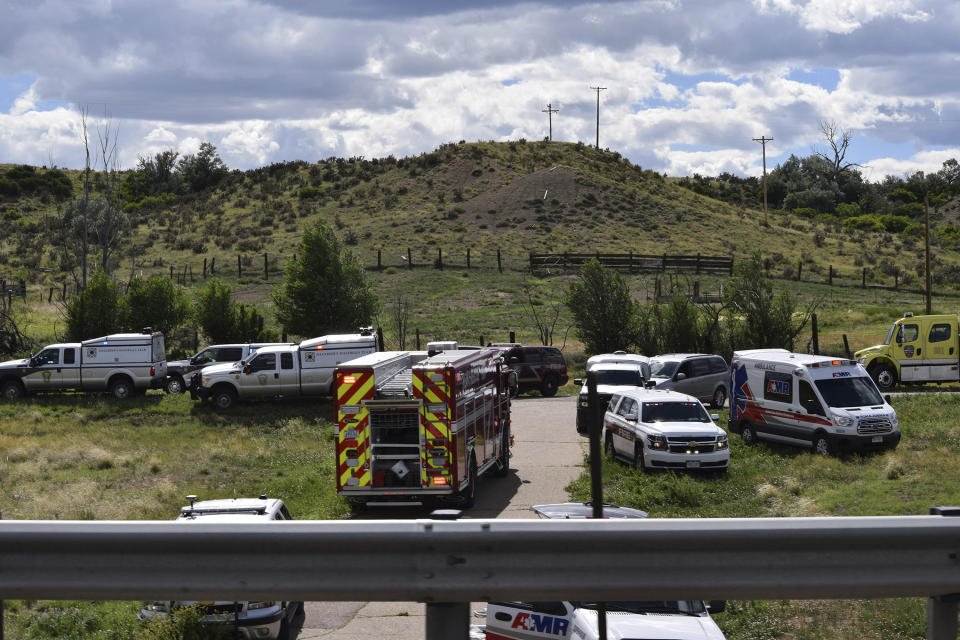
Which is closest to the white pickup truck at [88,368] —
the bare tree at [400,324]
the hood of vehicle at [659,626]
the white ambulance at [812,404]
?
the bare tree at [400,324]

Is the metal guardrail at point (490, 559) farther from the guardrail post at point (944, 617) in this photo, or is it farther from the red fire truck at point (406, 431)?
the red fire truck at point (406, 431)

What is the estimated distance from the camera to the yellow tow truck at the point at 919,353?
32.1 meters

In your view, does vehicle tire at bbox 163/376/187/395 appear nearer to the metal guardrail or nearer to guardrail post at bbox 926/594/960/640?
the metal guardrail

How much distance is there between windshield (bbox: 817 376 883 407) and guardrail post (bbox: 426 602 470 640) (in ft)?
65.0

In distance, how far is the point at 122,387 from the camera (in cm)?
3391

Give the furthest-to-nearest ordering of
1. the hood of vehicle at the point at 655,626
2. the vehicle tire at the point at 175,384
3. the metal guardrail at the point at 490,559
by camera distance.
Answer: the vehicle tire at the point at 175,384, the hood of vehicle at the point at 655,626, the metal guardrail at the point at 490,559

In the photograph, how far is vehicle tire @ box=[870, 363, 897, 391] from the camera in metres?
33.1

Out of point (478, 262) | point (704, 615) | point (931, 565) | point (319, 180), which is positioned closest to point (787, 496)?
point (704, 615)

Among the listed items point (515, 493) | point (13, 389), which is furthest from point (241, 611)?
point (13, 389)

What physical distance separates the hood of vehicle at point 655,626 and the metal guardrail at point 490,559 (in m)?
3.25

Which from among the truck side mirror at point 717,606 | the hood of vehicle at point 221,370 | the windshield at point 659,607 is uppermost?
the windshield at point 659,607

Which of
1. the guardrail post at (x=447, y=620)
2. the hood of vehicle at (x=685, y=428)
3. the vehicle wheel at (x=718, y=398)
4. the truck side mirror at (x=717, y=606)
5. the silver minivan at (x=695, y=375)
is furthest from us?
the vehicle wheel at (x=718, y=398)

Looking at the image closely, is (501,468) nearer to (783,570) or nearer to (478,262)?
(783,570)

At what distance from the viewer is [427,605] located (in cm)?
393
